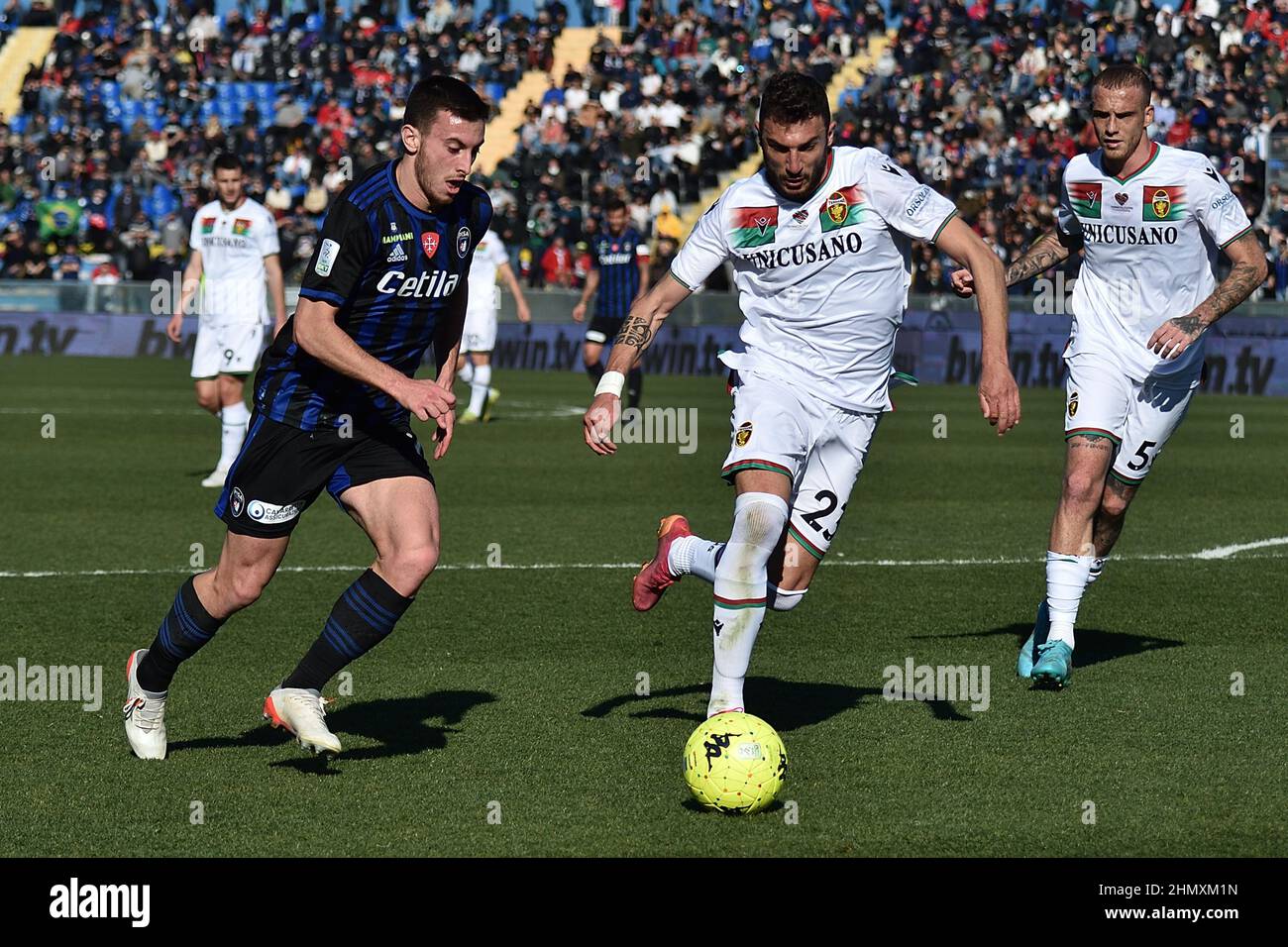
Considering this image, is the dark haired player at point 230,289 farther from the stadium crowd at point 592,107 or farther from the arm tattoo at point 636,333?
the stadium crowd at point 592,107

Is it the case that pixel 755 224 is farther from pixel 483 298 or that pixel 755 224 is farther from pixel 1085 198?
pixel 483 298

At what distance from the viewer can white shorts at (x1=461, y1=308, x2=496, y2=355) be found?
20.8 meters

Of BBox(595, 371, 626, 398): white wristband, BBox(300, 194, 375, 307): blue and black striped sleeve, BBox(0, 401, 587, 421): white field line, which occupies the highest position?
BBox(300, 194, 375, 307): blue and black striped sleeve

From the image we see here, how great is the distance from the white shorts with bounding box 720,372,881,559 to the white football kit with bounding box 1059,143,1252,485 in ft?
4.96

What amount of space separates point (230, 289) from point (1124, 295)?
27.9 feet

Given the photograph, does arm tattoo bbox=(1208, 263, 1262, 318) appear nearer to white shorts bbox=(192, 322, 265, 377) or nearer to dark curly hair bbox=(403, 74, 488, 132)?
dark curly hair bbox=(403, 74, 488, 132)

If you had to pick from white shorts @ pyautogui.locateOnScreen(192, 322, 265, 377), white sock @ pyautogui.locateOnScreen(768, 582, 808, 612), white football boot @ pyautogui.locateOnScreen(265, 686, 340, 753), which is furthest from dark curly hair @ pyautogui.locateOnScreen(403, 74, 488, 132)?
white shorts @ pyautogui.locateOnScreen(192, 322, 265, 377)

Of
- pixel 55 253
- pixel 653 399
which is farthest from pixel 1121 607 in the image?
pixel 55 253

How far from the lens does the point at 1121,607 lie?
9.48m

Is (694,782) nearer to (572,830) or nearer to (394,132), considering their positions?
(572,830)

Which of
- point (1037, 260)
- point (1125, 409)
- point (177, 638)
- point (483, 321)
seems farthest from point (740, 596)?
point (483, 321)

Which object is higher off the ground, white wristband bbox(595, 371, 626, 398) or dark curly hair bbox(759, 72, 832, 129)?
dark curly hair bbox(759, 72, 832, 129)

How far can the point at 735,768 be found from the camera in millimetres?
5609
